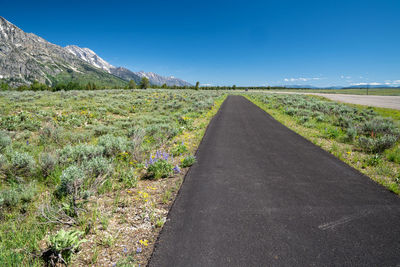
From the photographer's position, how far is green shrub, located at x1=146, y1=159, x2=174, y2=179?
200 inches

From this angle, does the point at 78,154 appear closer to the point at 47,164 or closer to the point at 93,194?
the point at 47,164

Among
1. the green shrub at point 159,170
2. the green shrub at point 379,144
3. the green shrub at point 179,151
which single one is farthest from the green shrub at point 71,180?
the green shrub at point 379,144

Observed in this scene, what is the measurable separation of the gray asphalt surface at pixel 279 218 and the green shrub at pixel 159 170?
Answer: 0.83m

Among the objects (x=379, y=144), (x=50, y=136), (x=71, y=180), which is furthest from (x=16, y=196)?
(x=379, y=144)

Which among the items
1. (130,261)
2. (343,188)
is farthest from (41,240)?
(343,188)

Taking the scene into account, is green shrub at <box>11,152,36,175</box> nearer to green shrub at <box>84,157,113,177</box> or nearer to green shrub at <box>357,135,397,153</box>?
green shrub at <box>84,157,113,177</box>

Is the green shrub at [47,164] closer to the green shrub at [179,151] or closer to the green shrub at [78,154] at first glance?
the green shrub at [78,154]

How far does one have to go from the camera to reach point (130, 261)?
248cm

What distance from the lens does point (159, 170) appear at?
513cm

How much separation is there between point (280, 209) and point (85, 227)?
3823 mm

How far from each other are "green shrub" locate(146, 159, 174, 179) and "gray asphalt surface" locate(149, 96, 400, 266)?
83cm

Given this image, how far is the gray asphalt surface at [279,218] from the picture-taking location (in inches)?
98.5

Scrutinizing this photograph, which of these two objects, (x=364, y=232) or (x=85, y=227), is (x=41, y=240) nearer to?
(x=85, y=227)

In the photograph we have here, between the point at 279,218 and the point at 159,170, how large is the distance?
11.1 feet
